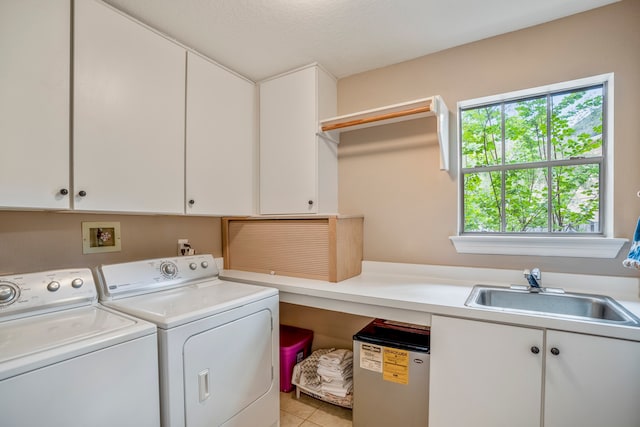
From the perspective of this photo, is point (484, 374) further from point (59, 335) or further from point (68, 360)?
point (59, 335)

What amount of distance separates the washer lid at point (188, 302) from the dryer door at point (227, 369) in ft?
0.30

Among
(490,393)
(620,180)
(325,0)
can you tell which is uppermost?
(325,0)

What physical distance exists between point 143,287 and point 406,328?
153 cm

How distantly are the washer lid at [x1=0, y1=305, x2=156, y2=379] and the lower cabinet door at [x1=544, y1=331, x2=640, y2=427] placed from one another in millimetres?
1572

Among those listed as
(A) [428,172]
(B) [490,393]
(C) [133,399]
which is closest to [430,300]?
(B) [490,393]

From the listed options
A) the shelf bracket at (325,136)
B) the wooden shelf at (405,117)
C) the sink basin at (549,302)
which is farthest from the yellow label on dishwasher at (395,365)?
the shelf bracket at (325,136)

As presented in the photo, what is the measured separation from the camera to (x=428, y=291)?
1670 millimetres

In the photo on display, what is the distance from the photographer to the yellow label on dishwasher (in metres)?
1.57

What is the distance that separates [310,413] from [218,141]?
1.90m

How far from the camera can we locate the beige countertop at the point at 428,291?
1243 mm

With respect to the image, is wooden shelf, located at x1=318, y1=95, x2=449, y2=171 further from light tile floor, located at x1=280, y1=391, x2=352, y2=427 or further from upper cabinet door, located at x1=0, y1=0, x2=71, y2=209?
light tile floor, located at x1=280, y1=391, x2=352, y2=427

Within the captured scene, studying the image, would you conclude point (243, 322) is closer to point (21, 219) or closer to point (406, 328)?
point (406, 328)

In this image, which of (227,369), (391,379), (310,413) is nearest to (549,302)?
(391,379)

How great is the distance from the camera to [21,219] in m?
1.49
